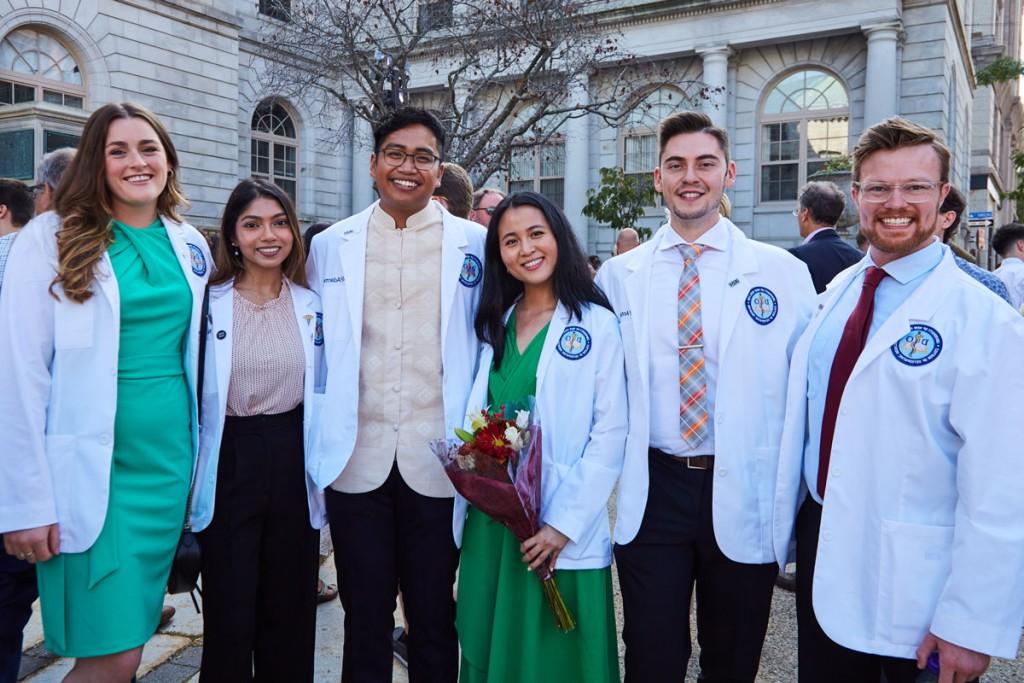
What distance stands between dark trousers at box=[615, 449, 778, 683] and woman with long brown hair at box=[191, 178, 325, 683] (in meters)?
1.40

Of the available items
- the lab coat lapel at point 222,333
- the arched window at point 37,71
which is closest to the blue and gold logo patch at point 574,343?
the lab coat lapel at point 222,333

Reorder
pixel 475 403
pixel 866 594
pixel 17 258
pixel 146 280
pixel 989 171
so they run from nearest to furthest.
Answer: pixel 866 594, pixel 17 258, pixel 146 280, pixel 475 403, pixel 989 171

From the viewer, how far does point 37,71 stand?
1784cm

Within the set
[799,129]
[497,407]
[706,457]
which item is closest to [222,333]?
[497,407]

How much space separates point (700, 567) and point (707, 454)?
465 millimetres

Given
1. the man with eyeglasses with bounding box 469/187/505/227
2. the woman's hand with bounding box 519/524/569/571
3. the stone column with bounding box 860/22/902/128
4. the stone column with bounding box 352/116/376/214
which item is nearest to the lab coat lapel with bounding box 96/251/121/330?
the woman's hand with bounding box 519/524/569/571

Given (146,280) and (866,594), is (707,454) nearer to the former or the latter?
(866,594)

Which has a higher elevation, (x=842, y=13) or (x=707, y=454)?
(x=842, y=13)

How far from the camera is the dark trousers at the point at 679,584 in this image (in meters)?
3.10

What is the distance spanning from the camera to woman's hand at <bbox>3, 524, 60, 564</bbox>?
281 centimetres

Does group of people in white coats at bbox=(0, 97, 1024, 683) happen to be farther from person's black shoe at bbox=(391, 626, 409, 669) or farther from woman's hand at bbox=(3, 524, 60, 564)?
person's black shoe at bbox=(391, 626, 409, 669)

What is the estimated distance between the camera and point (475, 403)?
10.9 ft

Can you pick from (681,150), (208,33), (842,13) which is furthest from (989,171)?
(681,150)

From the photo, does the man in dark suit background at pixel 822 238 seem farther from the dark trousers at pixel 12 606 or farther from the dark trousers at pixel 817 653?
the dark trousers at pixel 12 606
